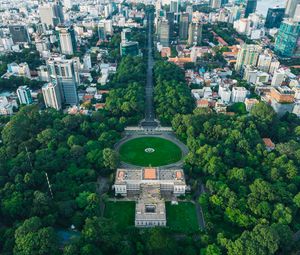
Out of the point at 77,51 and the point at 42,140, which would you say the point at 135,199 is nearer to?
the point at 42,140

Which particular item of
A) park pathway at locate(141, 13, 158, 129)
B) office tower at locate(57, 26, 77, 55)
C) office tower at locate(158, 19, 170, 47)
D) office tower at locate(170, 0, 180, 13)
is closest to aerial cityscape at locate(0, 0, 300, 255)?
park pathway at locate(141, 13, 158, 129)

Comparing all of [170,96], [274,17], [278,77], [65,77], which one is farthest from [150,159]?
[274,17]

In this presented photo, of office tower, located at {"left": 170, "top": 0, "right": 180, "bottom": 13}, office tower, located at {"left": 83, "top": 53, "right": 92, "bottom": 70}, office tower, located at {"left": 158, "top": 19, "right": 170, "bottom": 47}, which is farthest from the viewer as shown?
office tower, located at {"left": 170, "top": 0, "right": 180, "bottom": 13}

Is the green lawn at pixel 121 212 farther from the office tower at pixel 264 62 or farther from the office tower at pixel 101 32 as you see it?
the office tower at pixel 101 32

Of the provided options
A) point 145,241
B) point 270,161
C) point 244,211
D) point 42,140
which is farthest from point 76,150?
point 270,161

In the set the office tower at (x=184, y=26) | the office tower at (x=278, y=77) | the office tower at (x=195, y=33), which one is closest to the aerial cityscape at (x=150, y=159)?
the office tower at (x=278, y=77)

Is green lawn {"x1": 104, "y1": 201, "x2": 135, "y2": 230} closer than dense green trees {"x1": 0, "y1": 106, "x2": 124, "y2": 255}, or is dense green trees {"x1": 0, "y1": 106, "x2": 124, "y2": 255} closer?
dense green trees {"x1": 0, "y1": 106, "x2": 124, "y2": 255}

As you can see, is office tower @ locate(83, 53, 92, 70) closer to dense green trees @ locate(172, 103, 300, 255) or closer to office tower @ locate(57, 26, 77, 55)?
office tower @ locate(57, 26, 77, 55)
